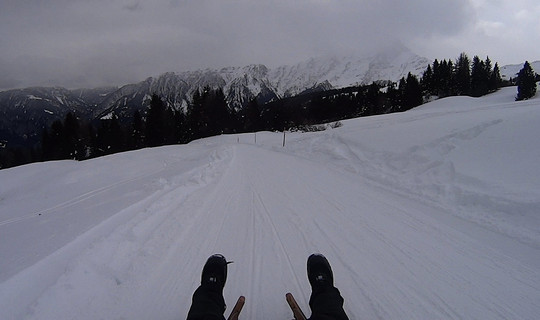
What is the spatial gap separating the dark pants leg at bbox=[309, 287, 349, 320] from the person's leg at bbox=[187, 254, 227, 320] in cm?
92

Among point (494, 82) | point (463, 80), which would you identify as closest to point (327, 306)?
point (463, 80)

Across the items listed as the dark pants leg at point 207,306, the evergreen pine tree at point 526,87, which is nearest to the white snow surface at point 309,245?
the dark pants leg at point 207,306

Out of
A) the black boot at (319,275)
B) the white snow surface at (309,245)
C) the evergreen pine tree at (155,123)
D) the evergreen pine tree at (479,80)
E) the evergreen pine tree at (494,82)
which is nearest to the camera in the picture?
the black boot at (319,275)

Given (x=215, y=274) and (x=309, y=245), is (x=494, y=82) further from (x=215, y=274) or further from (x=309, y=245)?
(x=215, y=274)

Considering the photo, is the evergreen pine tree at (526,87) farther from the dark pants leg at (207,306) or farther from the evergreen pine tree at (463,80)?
the dark pants leg at (207,306)

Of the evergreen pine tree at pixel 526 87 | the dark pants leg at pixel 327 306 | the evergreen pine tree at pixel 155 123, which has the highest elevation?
the evergreen pine tree at pixel 526 87

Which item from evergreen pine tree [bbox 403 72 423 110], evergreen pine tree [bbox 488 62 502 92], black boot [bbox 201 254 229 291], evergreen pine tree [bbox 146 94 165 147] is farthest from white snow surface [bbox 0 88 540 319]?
evergreen pine tree [bbox 488 62 502 92]

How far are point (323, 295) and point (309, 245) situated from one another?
2048 mm

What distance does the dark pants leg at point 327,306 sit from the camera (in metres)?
2.51

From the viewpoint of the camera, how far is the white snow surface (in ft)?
11.0

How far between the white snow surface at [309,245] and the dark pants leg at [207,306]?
0.55 metres

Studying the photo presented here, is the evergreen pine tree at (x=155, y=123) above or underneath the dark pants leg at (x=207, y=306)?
above

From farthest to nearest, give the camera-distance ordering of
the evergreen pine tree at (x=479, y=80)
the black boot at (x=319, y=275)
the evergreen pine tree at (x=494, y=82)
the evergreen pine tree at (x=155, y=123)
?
the evergreen pine tree at (x=494, y=82) → the evergreen pine tree at (x=479, y=80) → the evergreen pine tree at (x=155, y=123) → the black boot at (x=319, y=275)

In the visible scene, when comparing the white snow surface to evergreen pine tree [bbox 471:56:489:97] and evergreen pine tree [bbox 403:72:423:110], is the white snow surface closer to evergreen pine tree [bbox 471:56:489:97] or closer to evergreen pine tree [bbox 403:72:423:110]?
evergreen pine tree [bbox 403:72:423:110]
